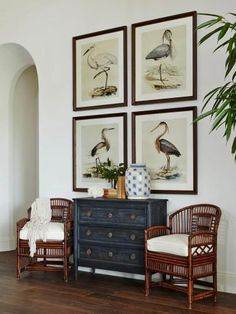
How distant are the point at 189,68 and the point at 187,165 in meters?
0.98

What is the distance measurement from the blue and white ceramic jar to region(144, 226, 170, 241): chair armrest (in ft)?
1.25

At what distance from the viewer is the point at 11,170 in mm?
6695

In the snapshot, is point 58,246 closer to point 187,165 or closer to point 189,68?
point 187,165

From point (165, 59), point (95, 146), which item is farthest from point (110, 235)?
point (165, 59)

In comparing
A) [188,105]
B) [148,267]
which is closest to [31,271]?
[148,267]

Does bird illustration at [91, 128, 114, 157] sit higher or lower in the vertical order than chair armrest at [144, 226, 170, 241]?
higher

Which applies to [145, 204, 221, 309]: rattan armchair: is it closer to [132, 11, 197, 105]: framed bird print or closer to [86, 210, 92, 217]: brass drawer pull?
[86, 210, 92, 217]: brass drawer pull

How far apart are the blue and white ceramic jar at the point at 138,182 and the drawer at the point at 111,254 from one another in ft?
1.81

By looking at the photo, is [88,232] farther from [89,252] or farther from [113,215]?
[113,215]

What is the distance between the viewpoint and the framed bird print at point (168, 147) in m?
4.52

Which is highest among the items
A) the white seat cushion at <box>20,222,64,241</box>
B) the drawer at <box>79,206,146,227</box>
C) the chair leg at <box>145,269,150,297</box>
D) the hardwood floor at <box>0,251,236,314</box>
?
the drawer at <box>79,206,146,227</box>

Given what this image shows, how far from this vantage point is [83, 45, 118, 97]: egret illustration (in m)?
5.09

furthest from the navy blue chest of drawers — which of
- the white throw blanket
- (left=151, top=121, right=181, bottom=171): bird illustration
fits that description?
(left=151, top=121, right=181, bottom=171): bird illustration

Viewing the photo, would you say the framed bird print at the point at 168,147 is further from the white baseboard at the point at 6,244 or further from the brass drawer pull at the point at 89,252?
the white baseboard at the point at 6,244
